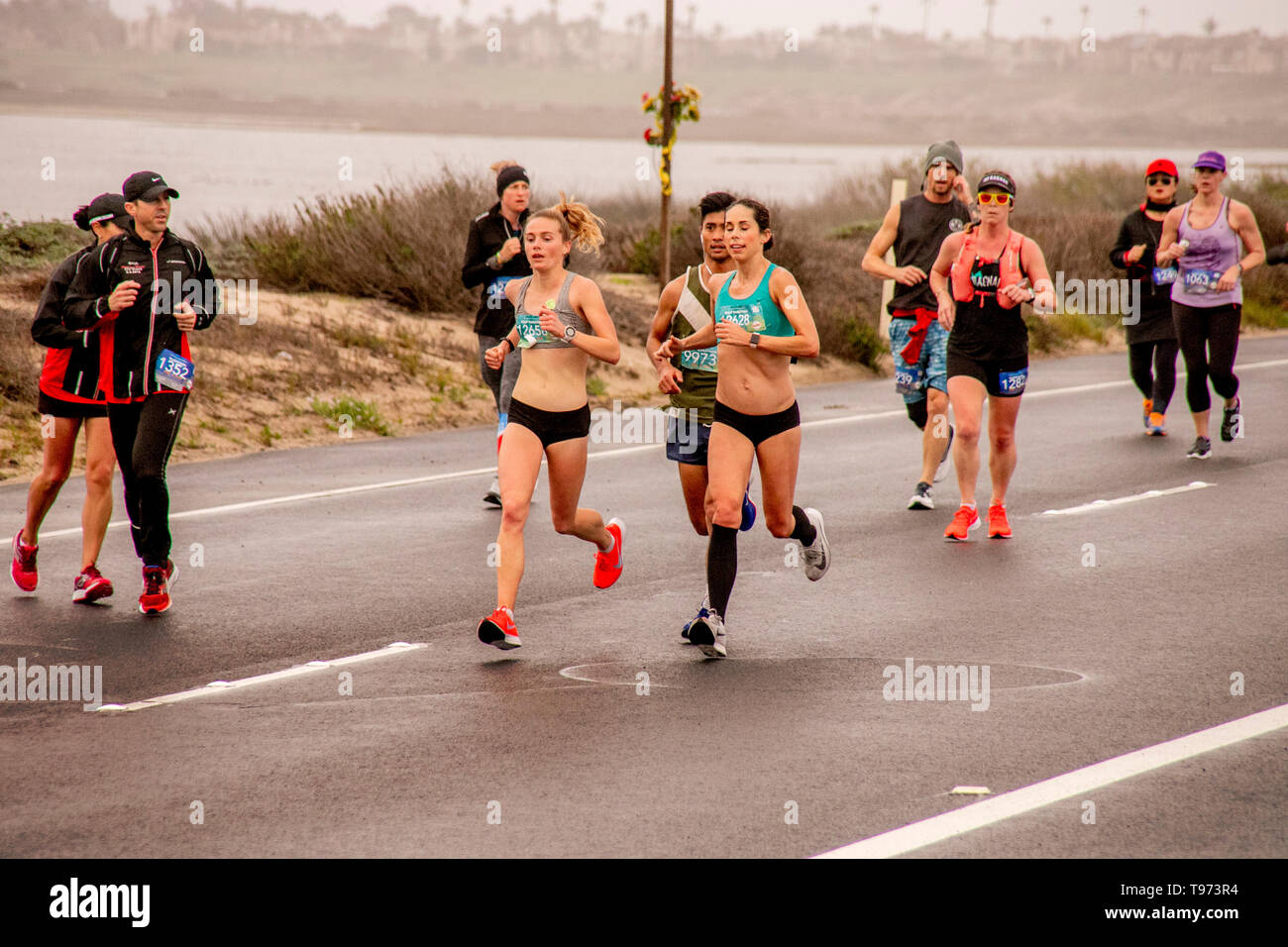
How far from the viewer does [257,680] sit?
6.85m

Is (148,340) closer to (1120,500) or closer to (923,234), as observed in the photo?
Answer: (923,234)

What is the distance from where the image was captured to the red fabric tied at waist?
10.6 meters

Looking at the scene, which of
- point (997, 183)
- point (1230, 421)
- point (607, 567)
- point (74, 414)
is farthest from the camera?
point (1230, 421)

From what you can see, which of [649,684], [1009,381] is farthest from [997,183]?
[649,684]

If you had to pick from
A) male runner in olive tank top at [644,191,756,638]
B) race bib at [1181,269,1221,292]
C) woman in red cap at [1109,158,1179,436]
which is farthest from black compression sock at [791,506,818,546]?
woman in red cap at [1109,158,1179,436]

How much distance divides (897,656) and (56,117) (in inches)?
7313

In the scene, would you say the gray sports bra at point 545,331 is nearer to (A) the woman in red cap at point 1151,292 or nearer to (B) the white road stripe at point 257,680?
(B) the white road stripe at point 257,680

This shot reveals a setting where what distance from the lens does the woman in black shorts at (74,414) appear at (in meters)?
7.99

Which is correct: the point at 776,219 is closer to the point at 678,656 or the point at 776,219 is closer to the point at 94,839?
the point at 678,656

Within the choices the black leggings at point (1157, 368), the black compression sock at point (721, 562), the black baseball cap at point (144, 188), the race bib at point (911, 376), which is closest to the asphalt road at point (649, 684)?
the black compression sock at point (721, 562)

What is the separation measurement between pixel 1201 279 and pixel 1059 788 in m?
7.83

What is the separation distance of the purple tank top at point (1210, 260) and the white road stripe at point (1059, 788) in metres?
6.58
